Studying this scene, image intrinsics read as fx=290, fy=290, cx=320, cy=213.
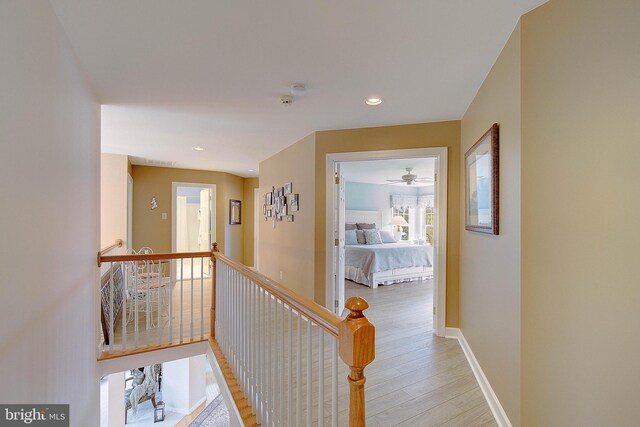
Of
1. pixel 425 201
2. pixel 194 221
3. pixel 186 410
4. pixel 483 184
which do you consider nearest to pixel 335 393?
pixel 483 184

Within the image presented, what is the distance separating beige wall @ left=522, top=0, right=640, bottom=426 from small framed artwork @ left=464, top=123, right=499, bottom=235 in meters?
0.35

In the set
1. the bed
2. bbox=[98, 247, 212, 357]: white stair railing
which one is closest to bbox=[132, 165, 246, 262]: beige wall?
bbox=[98, 247, 212, 357]: white stair railing

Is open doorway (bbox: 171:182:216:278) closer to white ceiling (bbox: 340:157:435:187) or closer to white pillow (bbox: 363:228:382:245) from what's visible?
white ceiling (bbox: 340:157:435:187)

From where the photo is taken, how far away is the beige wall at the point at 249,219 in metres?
7.27

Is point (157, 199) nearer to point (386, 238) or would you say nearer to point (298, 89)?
point (298, 89)

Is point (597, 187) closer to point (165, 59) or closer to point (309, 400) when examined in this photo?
point (309, 400)

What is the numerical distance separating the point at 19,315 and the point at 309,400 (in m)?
1.21

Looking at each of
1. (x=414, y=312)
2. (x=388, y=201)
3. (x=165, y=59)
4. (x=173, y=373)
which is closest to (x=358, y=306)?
(x=165, y=59)

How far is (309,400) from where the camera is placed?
123 cm

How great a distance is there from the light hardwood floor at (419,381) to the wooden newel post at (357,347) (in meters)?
1.10

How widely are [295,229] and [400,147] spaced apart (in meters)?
1.72

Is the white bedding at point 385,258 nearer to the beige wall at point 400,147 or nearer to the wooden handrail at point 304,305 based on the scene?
the beige wall at point 400,147

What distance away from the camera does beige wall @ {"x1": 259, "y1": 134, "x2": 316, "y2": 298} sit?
139 inches

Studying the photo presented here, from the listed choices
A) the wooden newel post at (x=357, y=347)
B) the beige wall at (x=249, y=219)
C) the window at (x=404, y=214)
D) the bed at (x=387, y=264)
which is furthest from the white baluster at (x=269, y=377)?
the window at (x=404, y=214)
